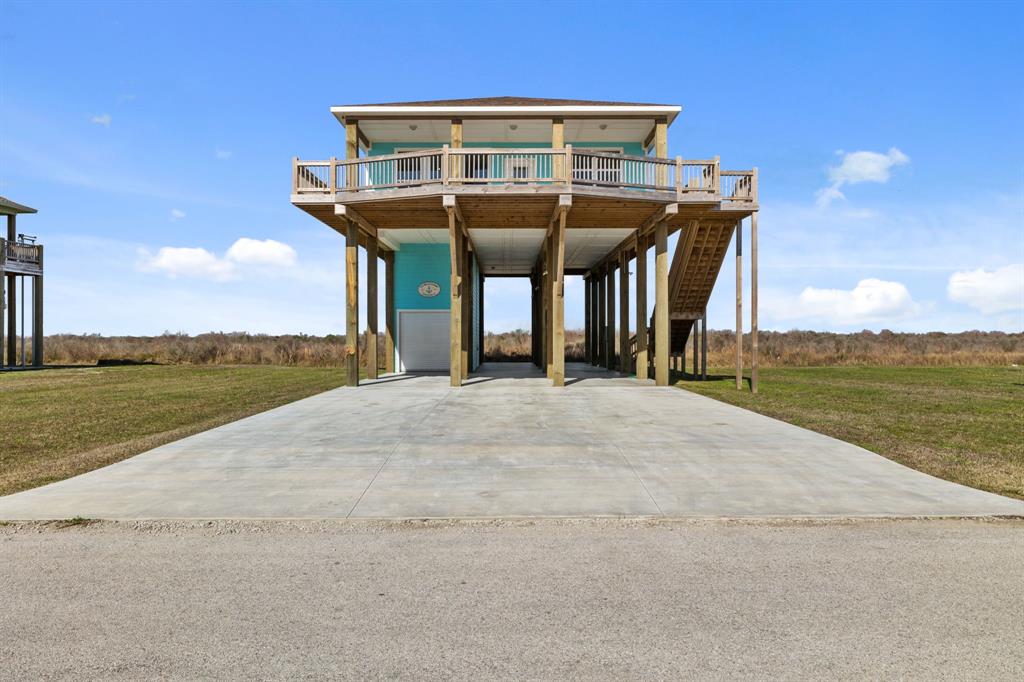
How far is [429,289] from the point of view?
23094 mm

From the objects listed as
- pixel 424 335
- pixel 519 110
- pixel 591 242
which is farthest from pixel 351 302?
pixel 591 242

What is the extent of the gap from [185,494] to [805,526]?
19.4 feet

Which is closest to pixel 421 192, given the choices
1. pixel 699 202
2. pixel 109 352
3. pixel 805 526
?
pixel 699 202

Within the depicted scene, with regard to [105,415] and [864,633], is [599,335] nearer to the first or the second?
[105,415]

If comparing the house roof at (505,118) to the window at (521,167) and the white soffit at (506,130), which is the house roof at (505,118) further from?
the window at (521,167)

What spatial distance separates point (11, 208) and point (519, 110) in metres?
28.9

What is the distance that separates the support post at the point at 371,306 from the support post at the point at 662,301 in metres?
8.92

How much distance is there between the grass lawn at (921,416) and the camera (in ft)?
24.3

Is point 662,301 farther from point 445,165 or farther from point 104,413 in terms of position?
point 104,413

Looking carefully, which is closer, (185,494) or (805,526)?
(805,526)

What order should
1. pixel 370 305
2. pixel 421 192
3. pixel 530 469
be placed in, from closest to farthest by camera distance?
pixel 530 469 < pixel 421 192 < pixel 370 305

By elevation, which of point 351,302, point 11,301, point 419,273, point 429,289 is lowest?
point 351,302

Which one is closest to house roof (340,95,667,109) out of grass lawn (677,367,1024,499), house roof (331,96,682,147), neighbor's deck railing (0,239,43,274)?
house roof (331,96,682,147)

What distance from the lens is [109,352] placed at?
3769 cm
